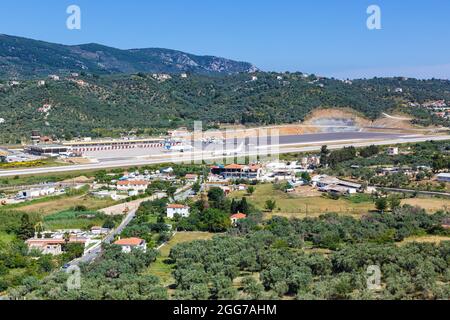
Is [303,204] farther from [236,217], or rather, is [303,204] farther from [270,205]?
[236,217]

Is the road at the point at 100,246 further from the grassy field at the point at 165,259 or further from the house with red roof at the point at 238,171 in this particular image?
the house with red roof at the point at 238,171

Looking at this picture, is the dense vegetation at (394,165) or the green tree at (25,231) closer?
the green tree at (25,231)

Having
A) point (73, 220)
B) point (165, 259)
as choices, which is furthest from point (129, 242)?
point (73, 220)

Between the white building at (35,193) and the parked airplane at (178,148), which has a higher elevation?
the parked airplane at (178,148)

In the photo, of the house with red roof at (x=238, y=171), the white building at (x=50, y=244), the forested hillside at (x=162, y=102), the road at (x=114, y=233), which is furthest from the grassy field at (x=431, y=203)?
the forested hillside at (x=162, y=102)

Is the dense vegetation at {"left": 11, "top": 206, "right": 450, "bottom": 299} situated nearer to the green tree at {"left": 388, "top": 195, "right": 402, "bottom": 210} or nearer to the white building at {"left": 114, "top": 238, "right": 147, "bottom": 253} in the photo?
the white building at {"left": 114, "top": 238, "right": 147, "bottom": 253}
